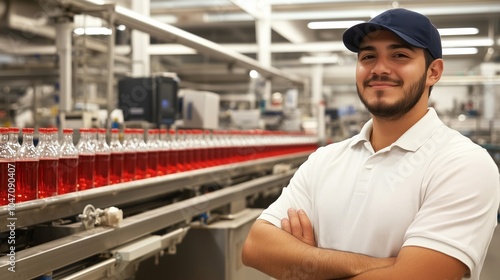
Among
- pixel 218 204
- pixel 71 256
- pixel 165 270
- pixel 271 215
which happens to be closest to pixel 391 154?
pixel 271 215

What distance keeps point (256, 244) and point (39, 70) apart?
24.6 ft

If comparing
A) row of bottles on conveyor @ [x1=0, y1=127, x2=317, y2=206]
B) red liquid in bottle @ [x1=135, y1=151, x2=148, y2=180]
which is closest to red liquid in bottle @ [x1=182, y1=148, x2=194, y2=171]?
row of bottles on conveyor @ [x1=0, y1=127, x2=317, y2=206]

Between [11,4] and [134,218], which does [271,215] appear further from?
[11,4]

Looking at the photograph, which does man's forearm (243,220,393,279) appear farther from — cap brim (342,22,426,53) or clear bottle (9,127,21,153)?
clear bottle (9,127,21,153)

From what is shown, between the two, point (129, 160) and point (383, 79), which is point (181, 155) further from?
point (383, 79)

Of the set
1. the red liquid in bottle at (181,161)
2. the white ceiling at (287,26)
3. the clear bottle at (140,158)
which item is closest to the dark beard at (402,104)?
the clear bottle at (140,158)

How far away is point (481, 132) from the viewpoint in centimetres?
925

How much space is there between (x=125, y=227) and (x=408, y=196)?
42.2 inches

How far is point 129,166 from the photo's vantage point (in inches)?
90.3

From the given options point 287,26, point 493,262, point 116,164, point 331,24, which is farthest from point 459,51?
point 116,164

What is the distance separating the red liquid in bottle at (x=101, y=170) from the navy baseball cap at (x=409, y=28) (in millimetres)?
1108

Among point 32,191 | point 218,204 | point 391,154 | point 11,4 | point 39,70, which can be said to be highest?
point 11,4

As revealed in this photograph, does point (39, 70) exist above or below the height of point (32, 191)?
above

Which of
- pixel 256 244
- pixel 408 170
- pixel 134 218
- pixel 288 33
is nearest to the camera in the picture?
pixel 408 170
